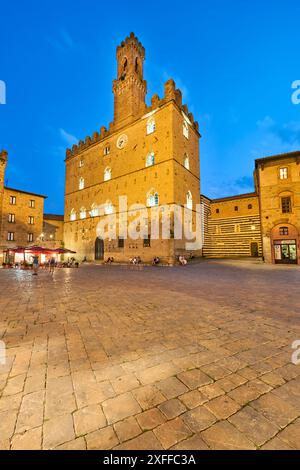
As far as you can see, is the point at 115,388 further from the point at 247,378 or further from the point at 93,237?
the point at 93,237

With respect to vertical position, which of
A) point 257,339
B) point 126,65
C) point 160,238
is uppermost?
point 126,65

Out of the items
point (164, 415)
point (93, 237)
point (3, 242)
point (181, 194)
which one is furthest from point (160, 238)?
point (3, 242)

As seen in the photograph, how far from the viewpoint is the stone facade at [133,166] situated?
21781 millimetres

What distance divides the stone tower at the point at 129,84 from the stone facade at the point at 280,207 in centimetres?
1683

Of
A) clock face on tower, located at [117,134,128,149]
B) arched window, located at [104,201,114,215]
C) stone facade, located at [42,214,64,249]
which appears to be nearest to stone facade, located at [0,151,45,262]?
stone facade, located at [42,214,64,249]

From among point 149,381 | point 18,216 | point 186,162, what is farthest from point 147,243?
point 18,216

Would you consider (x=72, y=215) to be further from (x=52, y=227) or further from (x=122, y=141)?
(x=122, y=141)

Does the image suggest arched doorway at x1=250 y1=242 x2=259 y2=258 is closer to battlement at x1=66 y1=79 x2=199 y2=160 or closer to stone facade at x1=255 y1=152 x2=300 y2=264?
stone facade at x1=255 y1=152 x2=300 y2=264

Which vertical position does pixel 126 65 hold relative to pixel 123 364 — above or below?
above

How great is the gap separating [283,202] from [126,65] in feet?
88.0

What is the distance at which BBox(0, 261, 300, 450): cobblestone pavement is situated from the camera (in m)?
1.58

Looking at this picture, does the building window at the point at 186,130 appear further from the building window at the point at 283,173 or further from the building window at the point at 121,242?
the building window at the point at 121,242

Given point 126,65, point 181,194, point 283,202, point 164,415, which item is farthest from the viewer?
point 126,65
